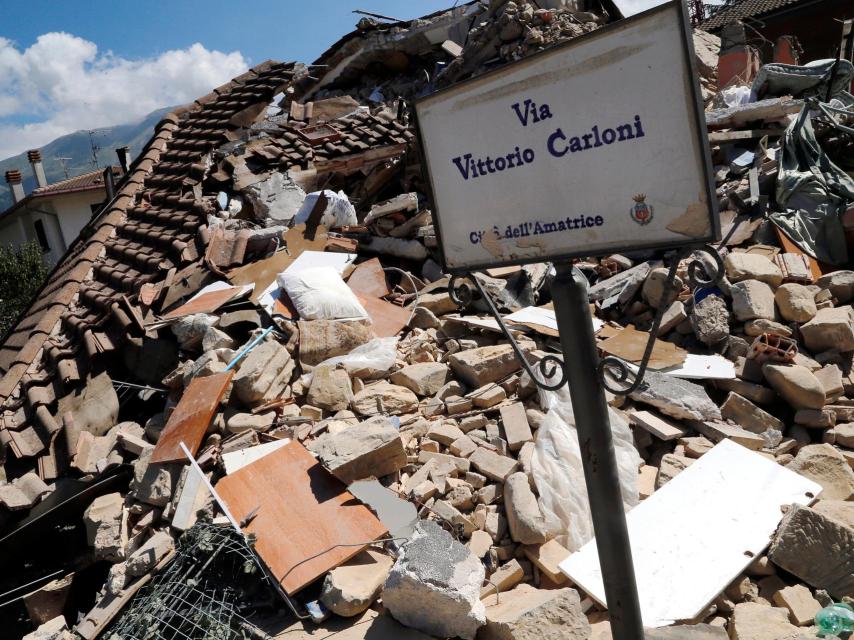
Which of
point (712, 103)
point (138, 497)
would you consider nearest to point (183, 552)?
point (138, 497)

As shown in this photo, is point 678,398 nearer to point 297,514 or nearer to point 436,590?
point 436,590

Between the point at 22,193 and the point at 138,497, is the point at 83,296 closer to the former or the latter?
the point at 138,497

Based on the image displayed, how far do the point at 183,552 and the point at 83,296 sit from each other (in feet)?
15.8

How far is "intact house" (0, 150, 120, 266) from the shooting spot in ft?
83.8

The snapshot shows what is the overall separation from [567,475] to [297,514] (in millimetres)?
1570

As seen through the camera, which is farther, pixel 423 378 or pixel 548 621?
pixel 423 378

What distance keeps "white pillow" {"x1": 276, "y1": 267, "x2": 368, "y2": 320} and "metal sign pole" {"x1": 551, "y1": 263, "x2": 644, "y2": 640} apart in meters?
4.03

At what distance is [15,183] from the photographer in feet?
90.9

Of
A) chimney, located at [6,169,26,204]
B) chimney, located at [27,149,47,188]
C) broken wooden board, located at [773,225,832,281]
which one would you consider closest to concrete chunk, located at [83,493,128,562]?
broken wooden board, located at [773,225,832,281]

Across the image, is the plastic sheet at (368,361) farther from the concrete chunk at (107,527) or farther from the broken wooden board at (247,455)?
the concrete chunk at (107,527)

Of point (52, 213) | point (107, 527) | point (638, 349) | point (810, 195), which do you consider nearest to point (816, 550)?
point (638, 349)

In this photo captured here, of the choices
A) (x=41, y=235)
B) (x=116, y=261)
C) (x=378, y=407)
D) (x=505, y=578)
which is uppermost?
(x=41, y=235)

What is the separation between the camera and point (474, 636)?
266cm

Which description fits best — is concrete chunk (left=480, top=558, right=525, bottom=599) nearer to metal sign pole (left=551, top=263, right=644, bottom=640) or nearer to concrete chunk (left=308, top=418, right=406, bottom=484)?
concrete chunk (left=308, top=418, right=406, bottom=484)
